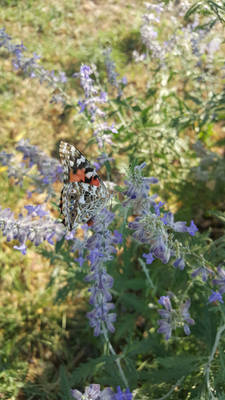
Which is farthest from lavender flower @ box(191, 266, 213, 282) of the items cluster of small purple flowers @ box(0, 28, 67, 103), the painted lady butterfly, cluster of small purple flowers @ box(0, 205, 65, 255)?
cluster of small purple flowers @ box(0, 28, 67, 103)

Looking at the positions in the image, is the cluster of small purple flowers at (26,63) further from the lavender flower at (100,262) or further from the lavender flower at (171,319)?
the lavender flower at (171,319)

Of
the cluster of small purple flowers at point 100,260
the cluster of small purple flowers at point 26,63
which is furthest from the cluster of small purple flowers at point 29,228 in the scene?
the cluster of small purple flowers at point 26,63

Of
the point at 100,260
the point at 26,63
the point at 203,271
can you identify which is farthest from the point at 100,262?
the point at 26,63

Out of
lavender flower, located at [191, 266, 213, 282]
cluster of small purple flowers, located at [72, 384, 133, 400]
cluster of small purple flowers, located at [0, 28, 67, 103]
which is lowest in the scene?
cluster of small purple flowers, located at [72, 384, 133, 400]

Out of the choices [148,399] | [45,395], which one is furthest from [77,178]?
[45,395]

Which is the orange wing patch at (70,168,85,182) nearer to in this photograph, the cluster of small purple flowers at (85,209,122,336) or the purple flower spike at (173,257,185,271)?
the cluster of small purple flowers at (85,209,122,336)

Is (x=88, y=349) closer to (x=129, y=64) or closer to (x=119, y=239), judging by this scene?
(x=119, y=239)

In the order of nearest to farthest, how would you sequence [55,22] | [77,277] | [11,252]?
[77,277], [11,252], [55,22]
